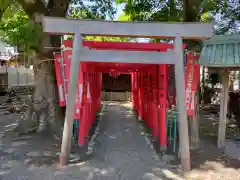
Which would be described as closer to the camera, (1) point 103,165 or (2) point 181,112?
→ (2) point 181,112

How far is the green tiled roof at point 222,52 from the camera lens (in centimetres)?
604

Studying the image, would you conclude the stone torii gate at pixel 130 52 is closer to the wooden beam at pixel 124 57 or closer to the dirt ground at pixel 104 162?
the wooden beam at pixel 124 57

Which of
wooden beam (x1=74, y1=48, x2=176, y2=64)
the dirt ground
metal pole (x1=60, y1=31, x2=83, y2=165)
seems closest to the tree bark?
the dirt ground

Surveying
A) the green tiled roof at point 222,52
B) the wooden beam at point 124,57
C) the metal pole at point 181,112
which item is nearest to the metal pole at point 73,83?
the wooden beam at point 124,57

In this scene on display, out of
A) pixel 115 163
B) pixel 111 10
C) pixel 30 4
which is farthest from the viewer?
pixel 111 10

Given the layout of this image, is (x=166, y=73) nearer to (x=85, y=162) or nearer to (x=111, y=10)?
(x=85, y=162)

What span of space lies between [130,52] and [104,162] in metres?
2.34

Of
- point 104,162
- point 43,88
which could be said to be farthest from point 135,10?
point 104,162

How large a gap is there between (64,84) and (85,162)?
1.91 meters

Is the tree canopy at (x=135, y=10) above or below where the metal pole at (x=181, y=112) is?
above

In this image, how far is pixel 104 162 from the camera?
5898 mm

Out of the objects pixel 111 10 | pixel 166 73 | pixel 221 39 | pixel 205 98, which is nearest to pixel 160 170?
pixel 166 73

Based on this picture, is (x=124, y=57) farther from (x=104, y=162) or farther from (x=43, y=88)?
(x=43, y=88)

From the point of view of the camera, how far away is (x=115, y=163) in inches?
230
